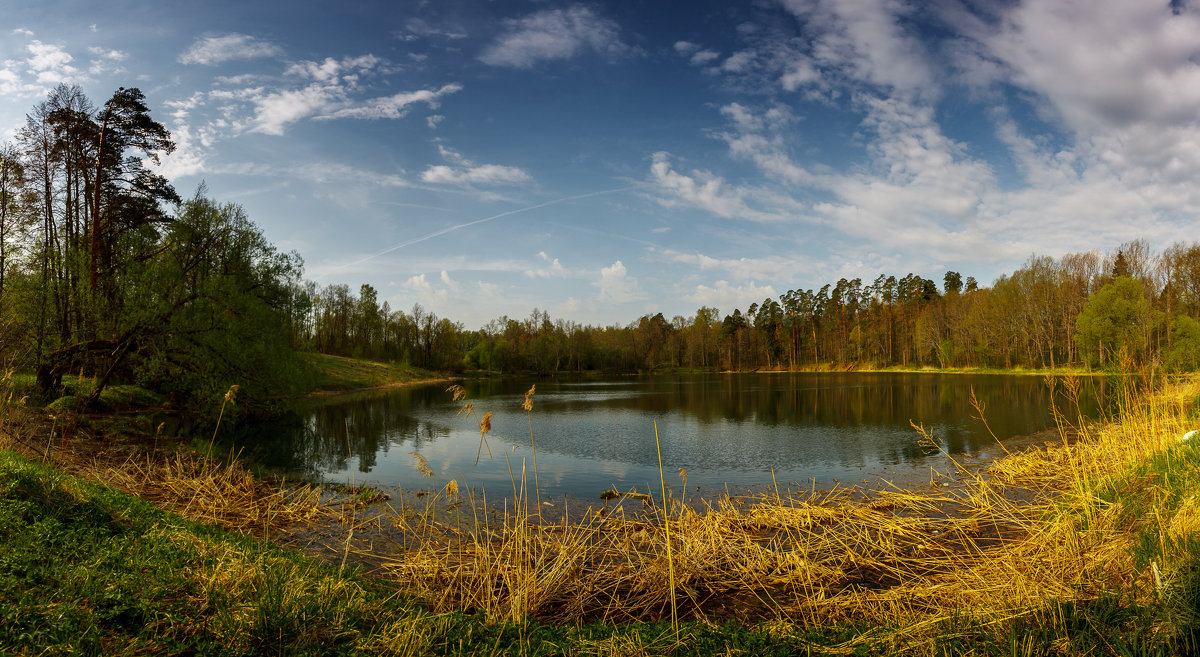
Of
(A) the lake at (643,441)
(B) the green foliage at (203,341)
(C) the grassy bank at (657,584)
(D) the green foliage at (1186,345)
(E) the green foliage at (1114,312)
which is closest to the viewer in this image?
(C) the grassy bank at (657,584)

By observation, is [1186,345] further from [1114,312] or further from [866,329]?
[866,329]

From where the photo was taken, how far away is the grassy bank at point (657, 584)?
379cm

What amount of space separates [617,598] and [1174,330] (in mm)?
57409

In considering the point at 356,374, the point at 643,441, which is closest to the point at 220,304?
the point at 643,441

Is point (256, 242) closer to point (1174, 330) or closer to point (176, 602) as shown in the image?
point (176, 602)

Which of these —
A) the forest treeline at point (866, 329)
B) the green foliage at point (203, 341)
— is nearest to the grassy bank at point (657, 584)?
the green foliage at point (203, 341)

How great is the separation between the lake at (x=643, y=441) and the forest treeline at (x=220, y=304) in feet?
15.5

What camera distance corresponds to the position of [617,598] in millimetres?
5957

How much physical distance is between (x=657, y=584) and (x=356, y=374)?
60.1m

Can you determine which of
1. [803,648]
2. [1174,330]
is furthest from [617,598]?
[1174,330]

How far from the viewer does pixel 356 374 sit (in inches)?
2335

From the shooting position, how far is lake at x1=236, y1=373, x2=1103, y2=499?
50.7 ft

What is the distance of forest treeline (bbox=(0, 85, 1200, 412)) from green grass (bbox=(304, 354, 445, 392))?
183 inches

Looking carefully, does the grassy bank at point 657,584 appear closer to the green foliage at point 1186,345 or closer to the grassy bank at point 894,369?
the green foliage at point 1186,345
